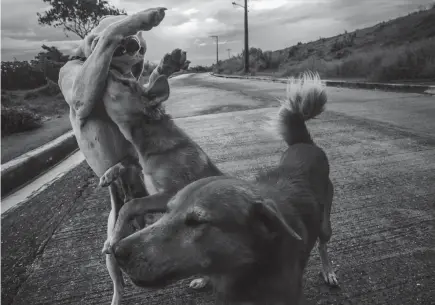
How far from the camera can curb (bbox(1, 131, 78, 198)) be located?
14.2ft

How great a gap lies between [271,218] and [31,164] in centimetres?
450

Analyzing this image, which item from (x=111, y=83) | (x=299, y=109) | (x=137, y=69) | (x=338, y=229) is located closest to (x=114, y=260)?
(x=111, y=83)

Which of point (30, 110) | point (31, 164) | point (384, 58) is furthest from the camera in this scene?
point (384, 58)

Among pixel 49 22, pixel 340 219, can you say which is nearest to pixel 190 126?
pixel 340 219

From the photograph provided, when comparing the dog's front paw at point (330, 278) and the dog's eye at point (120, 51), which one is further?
the dog's front paw at point (330, 278)

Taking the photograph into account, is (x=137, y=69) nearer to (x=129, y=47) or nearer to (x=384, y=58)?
(x=129, y=47)

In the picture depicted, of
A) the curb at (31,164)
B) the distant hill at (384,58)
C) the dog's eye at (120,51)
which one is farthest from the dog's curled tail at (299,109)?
the distant hill at (384,58)

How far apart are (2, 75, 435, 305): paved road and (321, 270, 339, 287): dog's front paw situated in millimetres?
44

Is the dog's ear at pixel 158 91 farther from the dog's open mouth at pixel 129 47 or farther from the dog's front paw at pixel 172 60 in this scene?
the dog's open mouth at pixel 129 47

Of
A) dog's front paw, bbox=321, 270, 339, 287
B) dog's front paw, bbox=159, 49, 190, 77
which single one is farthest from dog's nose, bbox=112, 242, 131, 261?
dog's front paw, bbox=321, 270, 339, 287

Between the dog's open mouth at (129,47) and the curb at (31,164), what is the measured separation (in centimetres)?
329

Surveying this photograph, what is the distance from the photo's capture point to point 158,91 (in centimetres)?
173

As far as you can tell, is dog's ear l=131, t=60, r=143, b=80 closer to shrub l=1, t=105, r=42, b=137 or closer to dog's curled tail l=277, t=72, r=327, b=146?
dog's curled tail l=277, t=72, r=327, b=146

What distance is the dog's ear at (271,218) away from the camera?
4.63ft
